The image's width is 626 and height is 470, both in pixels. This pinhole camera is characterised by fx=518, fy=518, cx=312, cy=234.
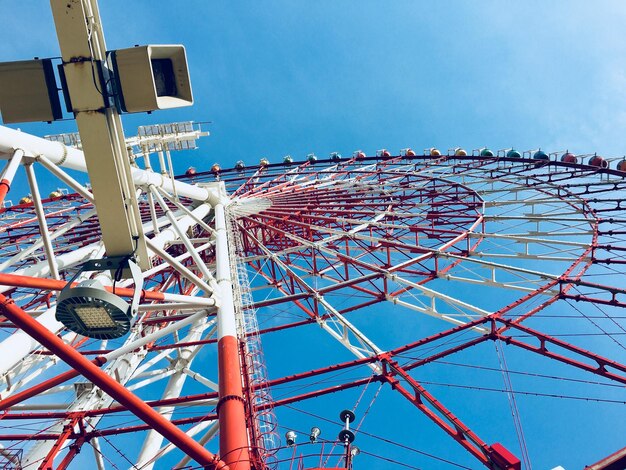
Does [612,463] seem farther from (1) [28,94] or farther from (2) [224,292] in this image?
(1) [28,94]

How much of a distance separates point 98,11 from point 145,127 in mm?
17812

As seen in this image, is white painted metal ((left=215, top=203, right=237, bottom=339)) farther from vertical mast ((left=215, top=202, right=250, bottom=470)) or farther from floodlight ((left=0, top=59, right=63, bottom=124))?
floodlight ((left=0, top=59, right=63, bottom=124))

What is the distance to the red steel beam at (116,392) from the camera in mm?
7887

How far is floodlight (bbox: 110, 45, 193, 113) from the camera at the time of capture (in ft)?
31.3

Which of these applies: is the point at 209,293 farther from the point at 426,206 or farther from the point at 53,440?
the point at 426,206

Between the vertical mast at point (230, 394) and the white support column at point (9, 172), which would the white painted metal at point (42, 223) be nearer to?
the white support column at point (9, 172)

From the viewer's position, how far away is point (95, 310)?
8680 millimetres

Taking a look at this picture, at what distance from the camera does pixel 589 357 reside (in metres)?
15.3

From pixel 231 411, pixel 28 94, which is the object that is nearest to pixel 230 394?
pixel 231 411

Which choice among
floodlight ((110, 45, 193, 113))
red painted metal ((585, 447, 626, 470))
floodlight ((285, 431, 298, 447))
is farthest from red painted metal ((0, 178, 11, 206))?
red painted metal ((585, 447, 626, 470))

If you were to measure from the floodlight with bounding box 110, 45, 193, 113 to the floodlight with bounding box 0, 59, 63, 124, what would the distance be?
128 cm

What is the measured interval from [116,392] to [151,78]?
5.61m

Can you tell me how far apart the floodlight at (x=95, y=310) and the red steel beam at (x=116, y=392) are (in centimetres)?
50

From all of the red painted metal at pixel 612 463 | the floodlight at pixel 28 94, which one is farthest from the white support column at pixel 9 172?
the red painted metal at pixel 612 463
